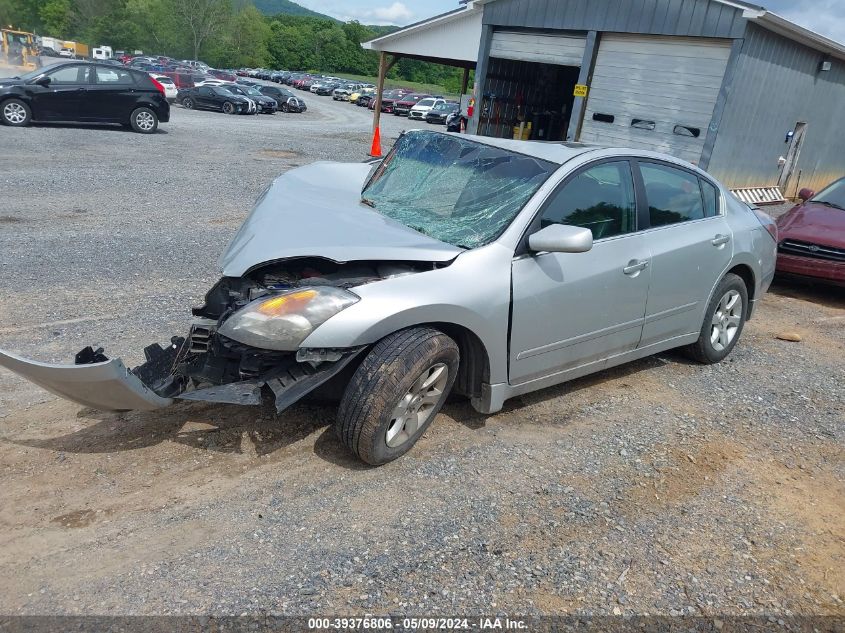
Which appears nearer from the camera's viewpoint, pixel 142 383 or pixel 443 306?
pixel 142 383

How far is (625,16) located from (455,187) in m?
11.6

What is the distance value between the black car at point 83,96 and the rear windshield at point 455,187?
14.1 metres

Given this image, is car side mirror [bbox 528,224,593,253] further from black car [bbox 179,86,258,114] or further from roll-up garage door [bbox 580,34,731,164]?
black car [bbox 179,86,258,114]

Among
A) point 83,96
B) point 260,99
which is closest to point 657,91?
point 83,96

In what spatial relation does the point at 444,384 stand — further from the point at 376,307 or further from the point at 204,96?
the point at 204,96

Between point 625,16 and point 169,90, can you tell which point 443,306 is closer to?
point 625,16

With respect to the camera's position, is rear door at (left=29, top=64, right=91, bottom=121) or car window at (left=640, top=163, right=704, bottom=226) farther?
rear door at (left=29, top=64, right=91, bottom=121)

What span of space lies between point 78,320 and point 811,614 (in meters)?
5.05

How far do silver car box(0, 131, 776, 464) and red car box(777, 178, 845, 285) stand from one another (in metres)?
3.47

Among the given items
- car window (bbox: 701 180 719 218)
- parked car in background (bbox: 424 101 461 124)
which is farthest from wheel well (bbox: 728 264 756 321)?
parked car in background (bbox: 424 101 461 124)

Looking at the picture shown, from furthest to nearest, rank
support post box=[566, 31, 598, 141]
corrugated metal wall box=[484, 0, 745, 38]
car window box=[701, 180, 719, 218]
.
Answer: support post box=[566, 31, 598, 141]
corrugated metal wall box=[484, 0, 745, 38]
car window box=[701, 180, 719, 218]

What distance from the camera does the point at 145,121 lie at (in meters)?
17.0

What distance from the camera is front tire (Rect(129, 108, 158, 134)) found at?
55.2 ft

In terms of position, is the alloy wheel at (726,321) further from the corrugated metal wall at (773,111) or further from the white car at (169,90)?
the white car at (169,90)
